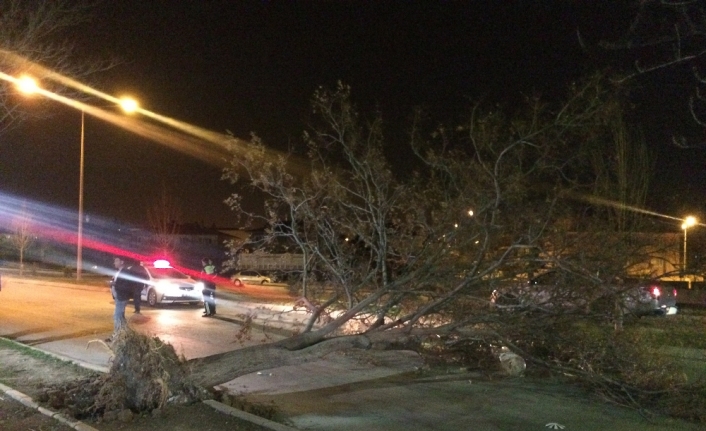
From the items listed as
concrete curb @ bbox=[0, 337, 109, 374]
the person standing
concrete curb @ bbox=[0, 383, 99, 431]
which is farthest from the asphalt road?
concrete curb @ bbox=[0, 383, 99, 431]

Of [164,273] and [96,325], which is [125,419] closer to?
[96,325]

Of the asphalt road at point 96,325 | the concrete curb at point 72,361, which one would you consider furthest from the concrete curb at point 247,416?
the concrete curb at point 72,361

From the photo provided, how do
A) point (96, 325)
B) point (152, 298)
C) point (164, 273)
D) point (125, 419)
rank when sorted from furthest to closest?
point (164, 273)
point (152, 298)
point (96, 325)
point (125, 419)

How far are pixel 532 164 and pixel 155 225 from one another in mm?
37063

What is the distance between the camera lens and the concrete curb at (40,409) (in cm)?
717

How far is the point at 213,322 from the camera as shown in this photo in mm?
17609

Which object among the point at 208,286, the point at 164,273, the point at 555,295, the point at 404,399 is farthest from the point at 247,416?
the point at 164,273

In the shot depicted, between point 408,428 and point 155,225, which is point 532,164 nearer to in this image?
point 408,428

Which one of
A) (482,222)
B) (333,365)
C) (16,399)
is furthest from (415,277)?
(16,399)

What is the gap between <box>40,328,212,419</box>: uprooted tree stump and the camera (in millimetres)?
7645

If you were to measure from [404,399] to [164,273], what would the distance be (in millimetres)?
14794

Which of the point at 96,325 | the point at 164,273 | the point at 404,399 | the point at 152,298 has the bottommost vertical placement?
the point at 404,399

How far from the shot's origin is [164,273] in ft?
73.5

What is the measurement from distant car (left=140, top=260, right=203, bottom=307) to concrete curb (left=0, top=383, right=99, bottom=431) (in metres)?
12.4
